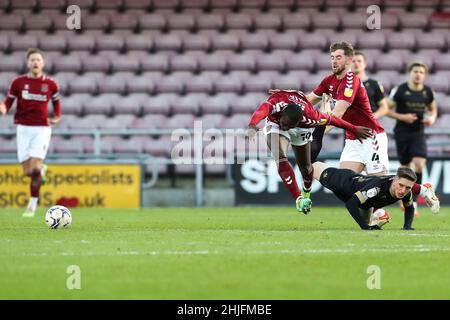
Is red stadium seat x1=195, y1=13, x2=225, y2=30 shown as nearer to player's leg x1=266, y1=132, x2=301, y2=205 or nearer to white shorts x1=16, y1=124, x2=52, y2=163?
white shorts x1=16, y1=124, x2=52, y2=163

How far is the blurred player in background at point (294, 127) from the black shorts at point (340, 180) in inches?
10.4

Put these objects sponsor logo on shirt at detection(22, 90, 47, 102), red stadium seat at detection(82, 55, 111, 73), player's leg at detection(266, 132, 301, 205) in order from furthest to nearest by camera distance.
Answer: red stadium seat at detection(82, 55, 111, 73)
sponsor logo on shirt at detection(22, 90, 47, 102)
player's leg at detection(266, 132, 301, 205)

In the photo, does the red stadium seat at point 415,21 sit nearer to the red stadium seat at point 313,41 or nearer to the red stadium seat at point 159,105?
the red stadium seat at point 313,41

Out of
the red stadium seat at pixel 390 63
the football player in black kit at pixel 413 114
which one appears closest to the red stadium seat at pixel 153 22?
the red stadium seat at pixel 390 63

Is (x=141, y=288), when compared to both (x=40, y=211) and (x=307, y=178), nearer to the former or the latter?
(x=307, y=178)

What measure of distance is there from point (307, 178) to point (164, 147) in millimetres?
6604

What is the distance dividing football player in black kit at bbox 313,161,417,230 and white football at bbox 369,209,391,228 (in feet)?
0.34

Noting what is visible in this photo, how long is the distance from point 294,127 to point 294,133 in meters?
0.25

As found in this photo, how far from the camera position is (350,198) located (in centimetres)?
885

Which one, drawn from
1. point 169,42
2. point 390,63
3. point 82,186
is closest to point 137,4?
point 169,42

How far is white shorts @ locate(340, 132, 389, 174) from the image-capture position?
32.3 feet

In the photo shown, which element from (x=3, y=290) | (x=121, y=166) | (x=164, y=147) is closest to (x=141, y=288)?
(x=3, y=290)

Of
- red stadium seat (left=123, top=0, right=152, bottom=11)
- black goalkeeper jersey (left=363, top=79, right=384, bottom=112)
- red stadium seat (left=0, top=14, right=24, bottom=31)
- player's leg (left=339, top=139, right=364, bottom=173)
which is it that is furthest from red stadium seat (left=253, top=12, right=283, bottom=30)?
player's leg (left=339, top=139, right=364, bottom=173)
